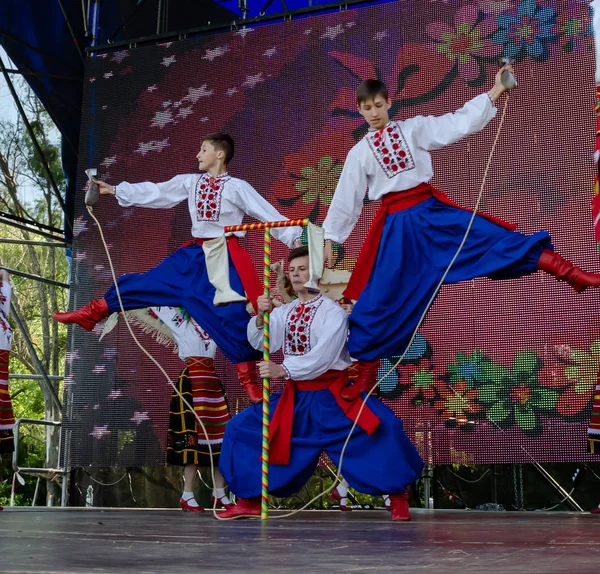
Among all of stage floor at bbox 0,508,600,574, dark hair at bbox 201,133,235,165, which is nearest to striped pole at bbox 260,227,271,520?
stage floor at bbox 0,508,600,574

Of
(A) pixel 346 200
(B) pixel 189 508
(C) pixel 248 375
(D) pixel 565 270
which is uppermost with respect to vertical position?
(A) pixel 346 200

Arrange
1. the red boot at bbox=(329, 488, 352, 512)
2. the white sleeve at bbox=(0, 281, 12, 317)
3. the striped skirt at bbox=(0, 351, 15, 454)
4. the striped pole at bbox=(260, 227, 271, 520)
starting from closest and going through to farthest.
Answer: the striped pole at bbox=(260, 227, 271, 520) < the striped skirt at bbox=(0, 351, 15, 454) < the white sleeve at bbox=(0, 281, 12, 317) < the red boot at bbox=(329, 488, 352, 512)

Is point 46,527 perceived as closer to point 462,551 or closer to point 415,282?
point 462,551

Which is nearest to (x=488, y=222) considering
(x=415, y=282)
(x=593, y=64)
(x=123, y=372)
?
(x=415, y=282)

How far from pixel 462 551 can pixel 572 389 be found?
3.45 meters

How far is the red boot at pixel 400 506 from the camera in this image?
3439 mm

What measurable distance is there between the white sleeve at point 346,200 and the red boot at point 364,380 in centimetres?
58

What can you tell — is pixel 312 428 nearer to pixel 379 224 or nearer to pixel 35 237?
pixel 379 224

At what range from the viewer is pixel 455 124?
378 centimetres

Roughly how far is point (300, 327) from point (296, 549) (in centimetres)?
176

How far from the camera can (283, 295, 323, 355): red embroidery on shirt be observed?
3673 millimetres

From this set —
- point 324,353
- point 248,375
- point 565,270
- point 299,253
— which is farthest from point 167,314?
point 565,270

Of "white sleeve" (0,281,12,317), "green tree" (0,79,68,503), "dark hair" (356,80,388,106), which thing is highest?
"green tree" (0,79,68,503)

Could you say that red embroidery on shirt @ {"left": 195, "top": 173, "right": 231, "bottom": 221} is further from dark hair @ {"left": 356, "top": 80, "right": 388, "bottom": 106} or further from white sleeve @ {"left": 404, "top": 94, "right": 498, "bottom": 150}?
Result: white sleeve @ {"left": 404, "top": 94, "right": 498, "bottom": 150}
